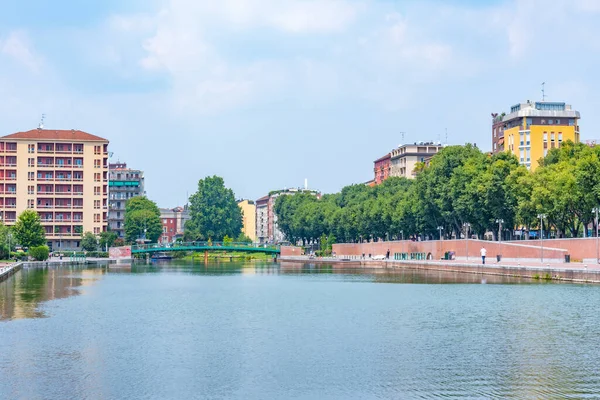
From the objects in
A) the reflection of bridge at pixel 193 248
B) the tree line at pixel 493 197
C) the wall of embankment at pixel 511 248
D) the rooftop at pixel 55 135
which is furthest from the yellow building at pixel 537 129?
the rooftop at pixel 55 135

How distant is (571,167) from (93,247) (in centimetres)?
8758

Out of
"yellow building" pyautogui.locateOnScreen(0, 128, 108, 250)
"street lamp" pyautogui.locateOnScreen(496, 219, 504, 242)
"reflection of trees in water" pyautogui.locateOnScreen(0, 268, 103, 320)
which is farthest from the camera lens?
"yellow building" pyautogui.locateOnScreen(0, 128, 108, 250)

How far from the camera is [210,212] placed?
192 m

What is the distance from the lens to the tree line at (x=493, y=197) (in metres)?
87.1

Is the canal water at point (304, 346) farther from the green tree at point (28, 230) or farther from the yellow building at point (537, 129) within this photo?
the yellow building at point (537, 129)

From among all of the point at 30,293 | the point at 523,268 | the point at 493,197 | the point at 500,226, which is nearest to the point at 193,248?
the point at 500,226

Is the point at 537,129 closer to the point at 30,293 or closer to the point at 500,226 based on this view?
the point at 500,226

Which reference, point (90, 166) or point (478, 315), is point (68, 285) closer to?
point (478, 315)

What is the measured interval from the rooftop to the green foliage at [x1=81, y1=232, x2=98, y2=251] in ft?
52.4

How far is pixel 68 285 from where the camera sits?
72438 millimetres

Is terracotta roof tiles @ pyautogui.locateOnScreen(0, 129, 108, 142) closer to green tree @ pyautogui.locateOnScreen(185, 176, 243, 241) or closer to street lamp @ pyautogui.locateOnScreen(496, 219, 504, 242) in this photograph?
green tree @ pyautogui.locateOnScreen(185, 176, 243, 241)

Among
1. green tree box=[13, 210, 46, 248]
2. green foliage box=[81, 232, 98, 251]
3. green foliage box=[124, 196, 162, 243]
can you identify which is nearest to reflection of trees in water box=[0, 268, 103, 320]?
green tree box=[13, 210, 46, 248]

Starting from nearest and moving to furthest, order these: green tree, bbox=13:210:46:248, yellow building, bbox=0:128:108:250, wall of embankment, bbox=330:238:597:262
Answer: wall of embankment, bbox=330:238:597:262
green tree, bbox=13:210:46:248
yellow building, bbox=0:128:108:250

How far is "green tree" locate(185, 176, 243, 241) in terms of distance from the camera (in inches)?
7534
